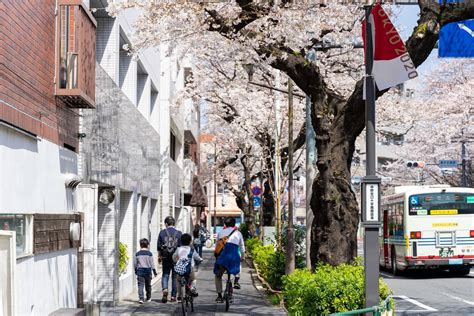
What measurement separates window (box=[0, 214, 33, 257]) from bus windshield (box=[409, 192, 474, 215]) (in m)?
17.6

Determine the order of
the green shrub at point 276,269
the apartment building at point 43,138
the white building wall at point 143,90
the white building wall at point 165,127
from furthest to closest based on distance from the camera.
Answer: the white building wall at point 165,127, the white building wall at point 143,90, the green shrub at point 276,269, the apartment building at point 43,138

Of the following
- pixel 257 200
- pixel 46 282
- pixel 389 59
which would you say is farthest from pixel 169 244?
pixel 257 200

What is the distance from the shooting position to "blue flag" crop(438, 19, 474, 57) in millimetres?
12102

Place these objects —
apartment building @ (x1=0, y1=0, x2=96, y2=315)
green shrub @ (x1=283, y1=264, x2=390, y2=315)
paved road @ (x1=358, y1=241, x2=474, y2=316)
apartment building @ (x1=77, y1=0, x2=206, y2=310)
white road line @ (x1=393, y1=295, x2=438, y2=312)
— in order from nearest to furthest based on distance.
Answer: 1. apartment building @ (x1=0, y1=0, x2=96, y2=315)
2. green shrub @ (x1=283, y1=264, x2=390, y2=315)
3. apartment building @ (x1=77, y1=0, x2=206, y2=310)
4. paved road @ (x1=358, y1=241, x2=474, y2=316)
5. white road line @ (x1=393, y1=295, x2=438, y2=312)

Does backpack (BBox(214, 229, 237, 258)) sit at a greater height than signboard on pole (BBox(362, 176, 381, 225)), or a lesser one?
lesser

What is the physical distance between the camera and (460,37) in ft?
39.8

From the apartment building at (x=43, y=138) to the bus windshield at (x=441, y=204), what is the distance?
48.1 ft

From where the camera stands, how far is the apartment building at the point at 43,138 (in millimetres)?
9078

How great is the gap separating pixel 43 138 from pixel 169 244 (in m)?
6.82

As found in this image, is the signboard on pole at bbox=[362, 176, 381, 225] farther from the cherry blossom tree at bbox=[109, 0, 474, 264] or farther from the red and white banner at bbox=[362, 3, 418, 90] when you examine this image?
the cherry blossom tree at bbox=[109, 0, 474, 264]

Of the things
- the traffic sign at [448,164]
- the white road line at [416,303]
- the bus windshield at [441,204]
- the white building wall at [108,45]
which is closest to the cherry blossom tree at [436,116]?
the traffic sign at [448,164]

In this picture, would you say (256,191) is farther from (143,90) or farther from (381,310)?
(381,310)

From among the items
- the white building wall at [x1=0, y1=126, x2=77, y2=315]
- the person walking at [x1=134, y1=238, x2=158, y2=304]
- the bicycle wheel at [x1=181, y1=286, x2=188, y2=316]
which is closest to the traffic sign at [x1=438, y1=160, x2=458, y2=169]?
the person walking at [x1=134, y1=238, x2=158, y2=304]

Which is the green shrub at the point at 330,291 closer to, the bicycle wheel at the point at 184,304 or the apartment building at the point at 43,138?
the apartment building at the point at 43,138
